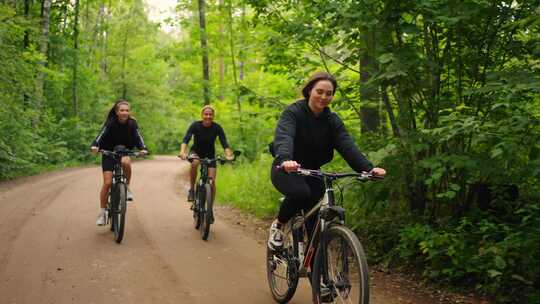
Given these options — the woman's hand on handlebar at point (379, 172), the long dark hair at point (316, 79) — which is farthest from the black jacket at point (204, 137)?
the woman's hand on handlebar at point (379, 172)

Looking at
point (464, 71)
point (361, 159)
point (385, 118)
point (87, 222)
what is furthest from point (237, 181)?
point (361, 159)

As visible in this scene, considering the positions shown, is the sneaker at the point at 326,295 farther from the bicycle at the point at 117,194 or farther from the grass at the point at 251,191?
the grass at the point at 251,191

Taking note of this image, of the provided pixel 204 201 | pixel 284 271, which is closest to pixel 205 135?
pixel 204 201

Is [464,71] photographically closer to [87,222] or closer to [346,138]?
[346,138]

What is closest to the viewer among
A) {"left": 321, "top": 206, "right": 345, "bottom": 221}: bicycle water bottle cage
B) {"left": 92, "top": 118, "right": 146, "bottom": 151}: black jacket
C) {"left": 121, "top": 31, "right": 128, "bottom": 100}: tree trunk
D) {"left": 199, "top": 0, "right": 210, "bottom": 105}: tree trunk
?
{"left": 321, "top": 206, "right": 345, "bottom": 221}: bicycle water bottle cage

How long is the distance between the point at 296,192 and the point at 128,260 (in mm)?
3217

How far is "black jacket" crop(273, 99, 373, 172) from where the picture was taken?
409 centimetres

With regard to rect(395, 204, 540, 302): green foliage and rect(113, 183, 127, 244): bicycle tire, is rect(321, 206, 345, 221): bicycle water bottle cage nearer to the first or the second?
rect(395, 204, 540, 302): green foliage

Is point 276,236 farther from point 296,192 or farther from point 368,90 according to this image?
point 368,90

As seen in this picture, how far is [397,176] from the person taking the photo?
603 cm

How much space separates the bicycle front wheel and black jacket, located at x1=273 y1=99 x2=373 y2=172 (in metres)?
0.77

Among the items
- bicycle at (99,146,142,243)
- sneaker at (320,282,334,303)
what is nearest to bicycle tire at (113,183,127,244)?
bicycle at (99,146,142,243)

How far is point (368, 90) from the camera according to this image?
6.34 m

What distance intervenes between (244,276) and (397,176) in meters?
2.33
